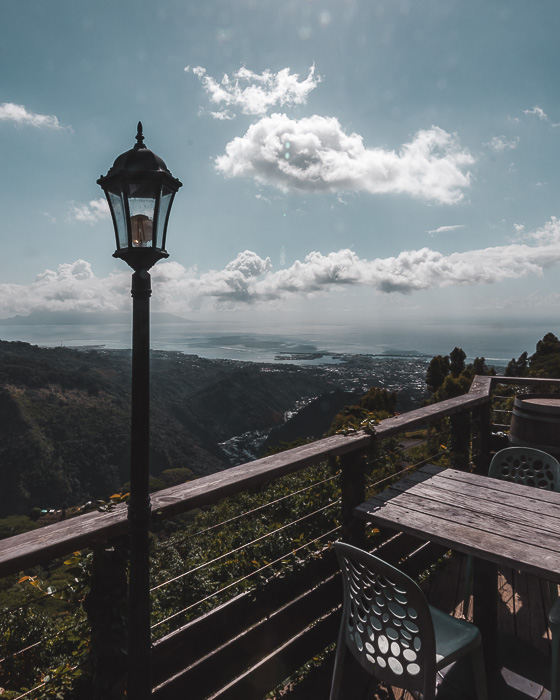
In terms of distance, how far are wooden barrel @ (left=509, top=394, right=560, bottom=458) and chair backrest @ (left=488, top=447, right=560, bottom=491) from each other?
2.71 ft

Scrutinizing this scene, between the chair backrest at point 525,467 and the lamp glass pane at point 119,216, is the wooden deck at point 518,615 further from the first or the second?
the lamp glass pane at point 119,216

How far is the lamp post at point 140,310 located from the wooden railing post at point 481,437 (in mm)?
3583

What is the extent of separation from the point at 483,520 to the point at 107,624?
1.53 meters

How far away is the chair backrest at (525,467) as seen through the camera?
2598mm

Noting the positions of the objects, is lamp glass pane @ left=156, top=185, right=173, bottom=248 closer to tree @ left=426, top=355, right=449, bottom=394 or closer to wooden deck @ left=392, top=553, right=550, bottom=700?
wooden deck @ left=392, top=553, right=550, bottom=700

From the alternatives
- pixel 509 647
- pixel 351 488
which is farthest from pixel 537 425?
pixel 351 488

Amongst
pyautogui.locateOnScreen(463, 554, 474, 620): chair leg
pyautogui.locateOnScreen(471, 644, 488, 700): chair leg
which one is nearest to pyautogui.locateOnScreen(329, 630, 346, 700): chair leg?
pyautogui.locateOnScreen(471, 644, 488, 700): chair leg

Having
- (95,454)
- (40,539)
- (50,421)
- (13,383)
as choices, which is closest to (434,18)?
(40,539)

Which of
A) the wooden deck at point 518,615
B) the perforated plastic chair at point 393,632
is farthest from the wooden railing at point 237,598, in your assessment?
the wooden deck at point 518,615

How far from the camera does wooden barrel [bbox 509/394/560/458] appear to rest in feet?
11.0

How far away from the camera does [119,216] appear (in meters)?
1.32

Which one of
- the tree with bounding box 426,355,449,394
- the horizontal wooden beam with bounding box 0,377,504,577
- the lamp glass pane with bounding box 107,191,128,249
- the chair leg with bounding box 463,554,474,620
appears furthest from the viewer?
the tree with bounding box 426,355,449,394

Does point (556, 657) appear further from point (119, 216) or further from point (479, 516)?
point (119, 216)

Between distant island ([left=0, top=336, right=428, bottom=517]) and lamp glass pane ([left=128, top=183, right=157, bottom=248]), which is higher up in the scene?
lamp glass pane ([left=128, top=183, right=157, bottom=248])
